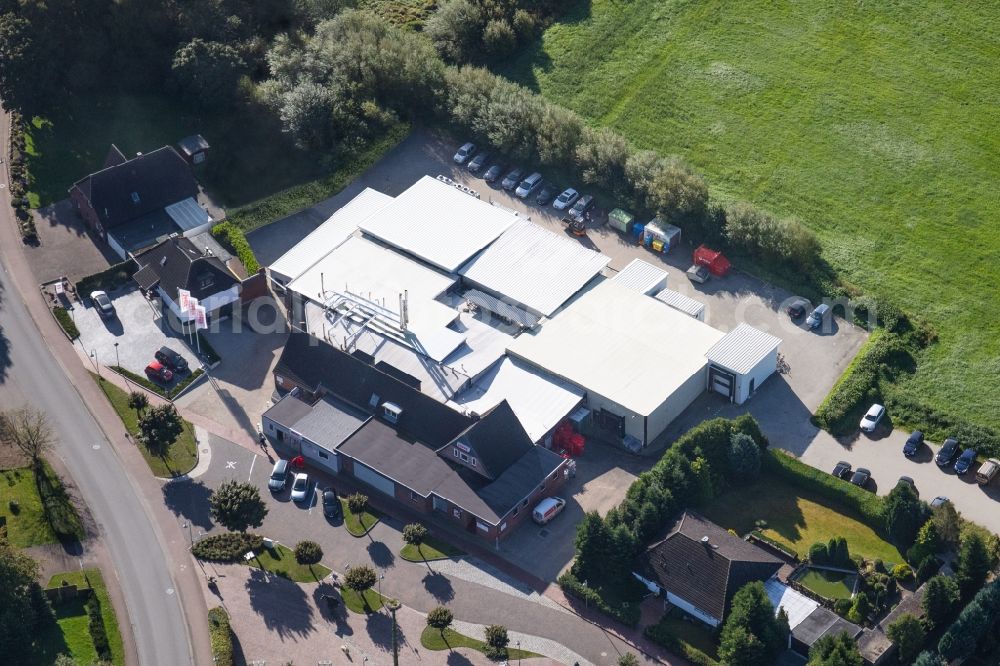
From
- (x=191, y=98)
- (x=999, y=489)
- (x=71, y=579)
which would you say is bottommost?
(x=999, y=489)

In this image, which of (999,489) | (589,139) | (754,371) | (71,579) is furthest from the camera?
(589,139)

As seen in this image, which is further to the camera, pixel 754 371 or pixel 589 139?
pixel 589 139

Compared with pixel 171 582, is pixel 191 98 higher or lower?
higher

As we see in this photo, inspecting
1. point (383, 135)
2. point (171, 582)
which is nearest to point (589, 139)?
point (383, 135)

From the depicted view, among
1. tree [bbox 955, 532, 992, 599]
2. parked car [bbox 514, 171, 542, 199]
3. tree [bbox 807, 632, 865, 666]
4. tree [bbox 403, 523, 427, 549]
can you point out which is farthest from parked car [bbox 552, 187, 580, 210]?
tree [bbox 807, 632, 865, 666]

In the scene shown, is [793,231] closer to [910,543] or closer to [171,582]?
[910,543]

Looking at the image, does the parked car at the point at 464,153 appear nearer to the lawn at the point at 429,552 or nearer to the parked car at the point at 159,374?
the parked car at the point at 159,374
